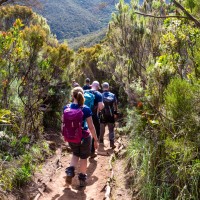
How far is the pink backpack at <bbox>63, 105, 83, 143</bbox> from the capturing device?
196 inches

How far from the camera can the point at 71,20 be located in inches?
4213

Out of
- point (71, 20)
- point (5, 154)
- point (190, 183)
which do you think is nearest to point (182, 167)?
point (190, 183)

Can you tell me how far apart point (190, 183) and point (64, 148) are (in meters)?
4.74

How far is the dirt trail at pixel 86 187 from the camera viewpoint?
515 cm

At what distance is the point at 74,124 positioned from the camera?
4.98 meters

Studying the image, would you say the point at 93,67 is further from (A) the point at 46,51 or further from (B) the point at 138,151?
(B) the point at 138,151

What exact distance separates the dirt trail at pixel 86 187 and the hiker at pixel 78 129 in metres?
0.20

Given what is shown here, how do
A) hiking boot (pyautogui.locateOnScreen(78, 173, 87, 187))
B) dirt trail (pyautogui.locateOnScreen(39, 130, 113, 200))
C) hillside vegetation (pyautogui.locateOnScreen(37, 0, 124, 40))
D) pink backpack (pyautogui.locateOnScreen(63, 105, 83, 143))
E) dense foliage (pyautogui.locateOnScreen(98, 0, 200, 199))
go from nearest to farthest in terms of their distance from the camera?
dense foliage (pyautogui.locateOnScreen(98, 0, 200, 199))
pink backpack (pyautogui.locateOnScreen(63, 105, 83, 143))
dirt trail (pyautogui.locateOnScreen(39, 130, 113, 200))
hiking boot (pyautogui.locateOnScreen(78, 173, 87, 187))
hillside vegetation (pyautogui.locateOnScreen(37, 0, 124, 40))

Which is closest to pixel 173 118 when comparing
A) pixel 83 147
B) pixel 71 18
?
pixel 83 147

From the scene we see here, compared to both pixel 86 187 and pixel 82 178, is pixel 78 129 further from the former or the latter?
pixel 86 187

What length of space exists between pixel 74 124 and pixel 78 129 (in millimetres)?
108

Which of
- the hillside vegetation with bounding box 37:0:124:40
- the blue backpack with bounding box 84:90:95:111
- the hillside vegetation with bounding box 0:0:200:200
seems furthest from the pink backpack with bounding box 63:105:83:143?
the hillside vegetation with bounding box 37:0:124:40

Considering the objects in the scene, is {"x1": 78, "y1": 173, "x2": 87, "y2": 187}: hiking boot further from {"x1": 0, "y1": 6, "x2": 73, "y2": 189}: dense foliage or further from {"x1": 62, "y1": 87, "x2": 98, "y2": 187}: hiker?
{"x1": 0, "y1": 6, "x2": 73, "y2": 189}: dense foliage

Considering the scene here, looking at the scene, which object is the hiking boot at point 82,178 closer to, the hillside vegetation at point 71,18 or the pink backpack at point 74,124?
the pink backpack at point 74,124
